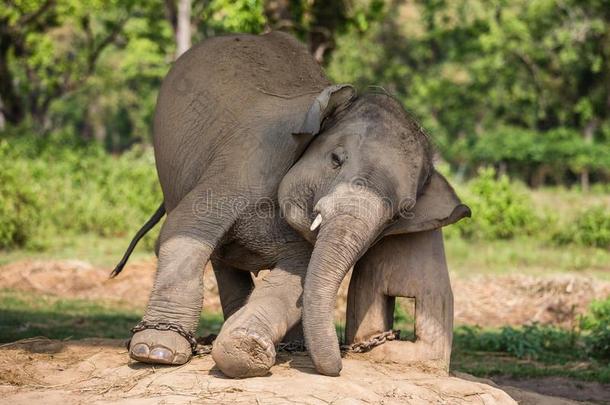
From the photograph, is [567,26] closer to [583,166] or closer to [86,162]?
[583,166]

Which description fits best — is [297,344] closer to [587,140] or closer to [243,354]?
[243,354]

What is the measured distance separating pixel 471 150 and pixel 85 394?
3246cm

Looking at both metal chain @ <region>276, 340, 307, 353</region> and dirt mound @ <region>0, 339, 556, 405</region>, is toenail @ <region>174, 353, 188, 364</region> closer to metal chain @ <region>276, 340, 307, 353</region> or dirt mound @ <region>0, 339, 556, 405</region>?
dirt mound @ <region>0, 339, 556, 405</region>

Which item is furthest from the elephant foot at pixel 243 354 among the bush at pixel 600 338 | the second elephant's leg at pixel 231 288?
the bush at pixel 600 338

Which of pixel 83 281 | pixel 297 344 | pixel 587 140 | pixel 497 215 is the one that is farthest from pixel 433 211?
pixel 587 140

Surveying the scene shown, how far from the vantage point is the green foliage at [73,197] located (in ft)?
50.4

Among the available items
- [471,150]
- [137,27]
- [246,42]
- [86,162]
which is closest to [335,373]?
[246,42]

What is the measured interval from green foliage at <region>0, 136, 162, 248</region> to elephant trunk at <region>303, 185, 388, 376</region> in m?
9.99

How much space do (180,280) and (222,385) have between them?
1.00 m

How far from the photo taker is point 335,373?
18.9 ft

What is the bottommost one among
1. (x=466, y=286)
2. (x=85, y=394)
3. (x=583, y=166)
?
(x=85, y=394)

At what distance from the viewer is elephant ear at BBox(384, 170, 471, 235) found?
6.47 m

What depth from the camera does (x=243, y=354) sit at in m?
5.68

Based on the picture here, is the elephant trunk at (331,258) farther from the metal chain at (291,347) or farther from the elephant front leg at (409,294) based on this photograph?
the metal chain at (291,347)
